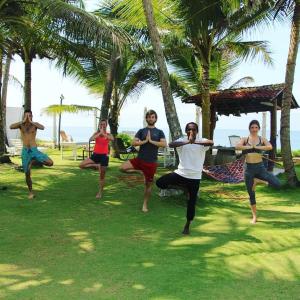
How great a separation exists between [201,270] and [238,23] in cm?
880

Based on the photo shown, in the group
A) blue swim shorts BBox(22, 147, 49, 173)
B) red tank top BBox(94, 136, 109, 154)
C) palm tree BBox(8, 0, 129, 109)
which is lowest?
blue swim shorts BBox(22, 147, 49, 173)

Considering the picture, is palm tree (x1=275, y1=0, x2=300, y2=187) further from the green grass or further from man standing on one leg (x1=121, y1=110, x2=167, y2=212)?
man standing on one leg (x1=121, y1=110, x2=167, y2=212)

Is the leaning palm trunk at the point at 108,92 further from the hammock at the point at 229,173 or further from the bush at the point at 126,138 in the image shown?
the bush at the point at 126,138

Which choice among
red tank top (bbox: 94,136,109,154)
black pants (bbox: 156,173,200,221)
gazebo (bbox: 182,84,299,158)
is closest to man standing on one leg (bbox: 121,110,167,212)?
black pants (bbox: 156,173,200,221)

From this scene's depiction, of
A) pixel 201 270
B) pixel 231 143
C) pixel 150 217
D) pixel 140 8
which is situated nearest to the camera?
pixel 201 270

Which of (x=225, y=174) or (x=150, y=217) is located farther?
(x=225, y=174)

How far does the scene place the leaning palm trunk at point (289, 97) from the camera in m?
9.96

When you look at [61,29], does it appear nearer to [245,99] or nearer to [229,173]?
[229,173]

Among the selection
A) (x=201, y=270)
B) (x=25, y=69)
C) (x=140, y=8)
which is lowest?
(x=201, y=270)

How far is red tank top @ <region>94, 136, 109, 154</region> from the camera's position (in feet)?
29.2

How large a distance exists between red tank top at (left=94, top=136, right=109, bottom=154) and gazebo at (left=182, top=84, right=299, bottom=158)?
21.3ft

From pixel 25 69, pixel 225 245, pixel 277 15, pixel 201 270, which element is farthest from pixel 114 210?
pixel 25 69

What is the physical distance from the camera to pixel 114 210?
7.77 m

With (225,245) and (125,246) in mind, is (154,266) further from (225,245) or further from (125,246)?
(225,245)
